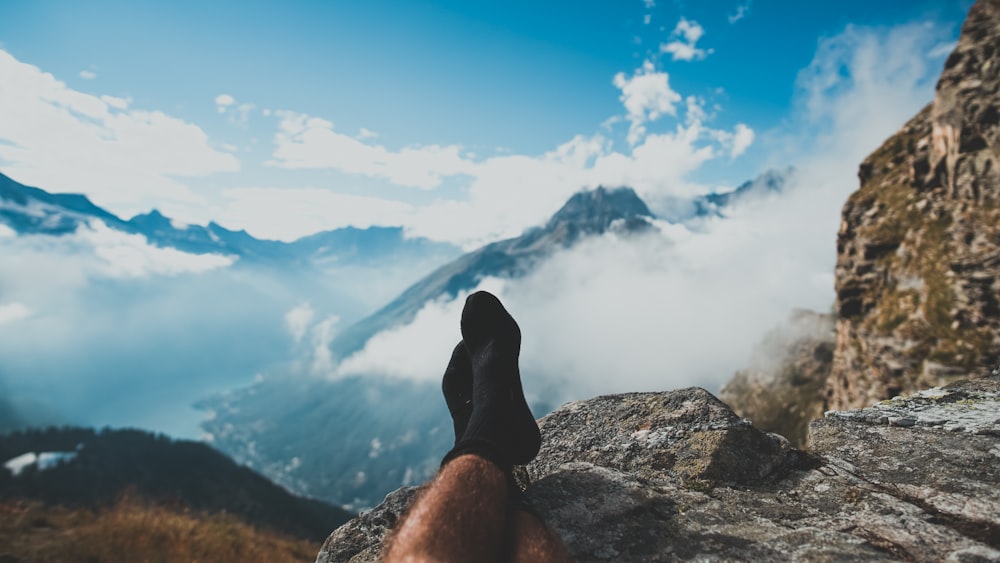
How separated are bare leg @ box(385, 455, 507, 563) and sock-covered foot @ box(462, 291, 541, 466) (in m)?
0.28

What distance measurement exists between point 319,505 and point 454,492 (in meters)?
181

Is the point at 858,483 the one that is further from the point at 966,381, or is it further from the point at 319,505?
the point at 319,505

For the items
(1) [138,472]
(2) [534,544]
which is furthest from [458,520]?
(1) [138,472]

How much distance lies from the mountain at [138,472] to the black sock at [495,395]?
389 ft

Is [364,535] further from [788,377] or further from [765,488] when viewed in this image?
[788,377]

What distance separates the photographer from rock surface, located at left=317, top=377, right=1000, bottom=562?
8.92 feet

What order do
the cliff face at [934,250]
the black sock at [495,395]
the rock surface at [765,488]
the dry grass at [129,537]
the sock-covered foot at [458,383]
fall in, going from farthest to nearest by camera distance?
the cliff face at [934,250], the dry grass at [129,537], the sock-covered foot at [458,383], the black sock at [495,395], the rock surface at [765,488]

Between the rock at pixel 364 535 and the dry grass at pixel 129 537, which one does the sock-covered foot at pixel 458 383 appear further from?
the dry grass at pixel 129 537

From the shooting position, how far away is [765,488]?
3512mm

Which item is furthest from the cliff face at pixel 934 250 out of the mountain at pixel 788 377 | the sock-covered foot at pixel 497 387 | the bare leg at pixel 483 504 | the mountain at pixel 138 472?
the mountain at pixel 138 472

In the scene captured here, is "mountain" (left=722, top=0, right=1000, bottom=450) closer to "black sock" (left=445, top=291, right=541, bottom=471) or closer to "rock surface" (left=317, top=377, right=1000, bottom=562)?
"rock surface" (left=317, top=377, right=1000, bottom=562)

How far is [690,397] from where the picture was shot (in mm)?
4977

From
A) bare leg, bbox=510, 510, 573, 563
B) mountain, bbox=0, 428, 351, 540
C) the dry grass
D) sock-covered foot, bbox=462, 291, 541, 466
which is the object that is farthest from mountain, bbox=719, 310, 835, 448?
bare leg, bbox=510, 510, 573, 563

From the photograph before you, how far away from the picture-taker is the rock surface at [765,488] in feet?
8.92
